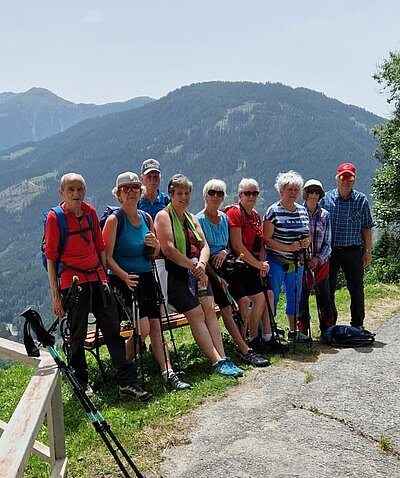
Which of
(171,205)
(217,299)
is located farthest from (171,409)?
(171,205)

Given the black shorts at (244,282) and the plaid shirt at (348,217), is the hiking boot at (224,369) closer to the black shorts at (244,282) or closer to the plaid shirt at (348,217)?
the black shorts at (244,282)

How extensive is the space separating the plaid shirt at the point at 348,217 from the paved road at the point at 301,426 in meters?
1.92

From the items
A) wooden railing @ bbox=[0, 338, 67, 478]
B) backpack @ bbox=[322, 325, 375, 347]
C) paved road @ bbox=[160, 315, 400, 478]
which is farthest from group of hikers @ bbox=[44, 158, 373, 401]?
wooden railing @ bbox=[0, 338, 67, 478]

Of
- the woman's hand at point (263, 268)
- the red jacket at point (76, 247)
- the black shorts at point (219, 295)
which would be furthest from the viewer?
the woman's hand at point (263, 268)

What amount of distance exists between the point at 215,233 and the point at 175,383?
1.88 m

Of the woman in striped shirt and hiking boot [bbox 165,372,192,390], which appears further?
the woman in striped shirt

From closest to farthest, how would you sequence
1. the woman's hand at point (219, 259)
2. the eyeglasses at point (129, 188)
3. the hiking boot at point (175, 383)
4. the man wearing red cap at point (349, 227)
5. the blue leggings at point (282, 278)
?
1. the hiking boot at point (175, 383)
2. the eyeglasses at point (129, 188)
3. the woman's hand at point (219, 259)
4. the blue leggings at point (282, 278)
5. the man wearing red cap at point (349, 227)

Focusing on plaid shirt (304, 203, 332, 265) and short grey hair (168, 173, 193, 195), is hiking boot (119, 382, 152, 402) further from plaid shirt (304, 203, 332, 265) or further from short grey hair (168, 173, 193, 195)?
plaid shirt (304, 203, 332, 265)

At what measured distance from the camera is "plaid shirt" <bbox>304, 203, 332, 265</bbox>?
7160 millimetres

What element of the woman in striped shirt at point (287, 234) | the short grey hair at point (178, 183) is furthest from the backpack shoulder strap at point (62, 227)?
the woman in striped shirt at point (287, 234)

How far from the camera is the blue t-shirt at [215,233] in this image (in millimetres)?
6355

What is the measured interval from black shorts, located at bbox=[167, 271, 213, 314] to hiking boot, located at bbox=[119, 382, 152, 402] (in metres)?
1.02

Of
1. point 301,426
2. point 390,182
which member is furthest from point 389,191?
point 301,426

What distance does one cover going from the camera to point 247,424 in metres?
4.54
